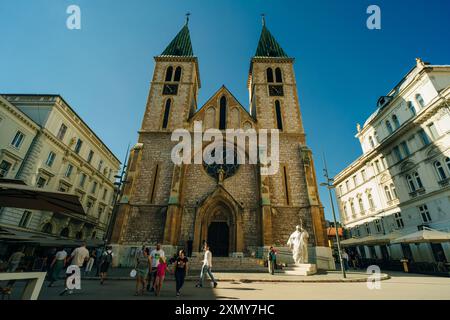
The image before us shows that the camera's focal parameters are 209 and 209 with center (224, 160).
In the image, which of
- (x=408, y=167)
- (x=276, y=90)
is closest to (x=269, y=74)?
(x=276, y=90)

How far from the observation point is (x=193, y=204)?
678 inches

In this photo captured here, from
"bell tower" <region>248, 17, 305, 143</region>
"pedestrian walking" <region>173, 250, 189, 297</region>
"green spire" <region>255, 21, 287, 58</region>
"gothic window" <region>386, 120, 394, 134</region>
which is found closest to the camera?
"pedestrian walking" <region>173, 250, 189, 297</region>

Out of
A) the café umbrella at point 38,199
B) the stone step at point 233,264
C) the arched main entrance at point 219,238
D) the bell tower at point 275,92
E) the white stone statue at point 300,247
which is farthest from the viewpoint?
the bell tower at point 275,92

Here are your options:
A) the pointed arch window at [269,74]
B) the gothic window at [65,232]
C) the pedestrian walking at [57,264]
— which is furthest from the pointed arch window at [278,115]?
the gothic window at [65,232]

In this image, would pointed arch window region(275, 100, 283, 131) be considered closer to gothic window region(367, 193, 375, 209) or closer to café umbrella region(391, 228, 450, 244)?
café umbrella region(391, 228, 450, 244)

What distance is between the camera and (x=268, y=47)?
97.3 feet

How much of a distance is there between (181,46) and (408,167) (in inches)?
1212

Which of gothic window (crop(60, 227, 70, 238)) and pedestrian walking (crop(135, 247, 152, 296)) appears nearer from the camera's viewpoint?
pedestrian walking (crop(135, 247, 152, 296))

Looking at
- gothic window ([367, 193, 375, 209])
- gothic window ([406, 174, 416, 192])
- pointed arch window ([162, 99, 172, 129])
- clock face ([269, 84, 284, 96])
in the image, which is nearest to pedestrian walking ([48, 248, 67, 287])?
pointed arch window ([162, 99, 172, 129])

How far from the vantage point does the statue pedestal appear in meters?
11.8

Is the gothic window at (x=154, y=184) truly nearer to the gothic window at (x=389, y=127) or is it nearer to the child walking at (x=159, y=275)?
the child walking at (x=159, y=275)

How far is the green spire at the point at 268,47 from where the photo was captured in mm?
28308

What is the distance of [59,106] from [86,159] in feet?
24.3

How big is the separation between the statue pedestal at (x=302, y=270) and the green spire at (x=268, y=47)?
24297 millimetres
